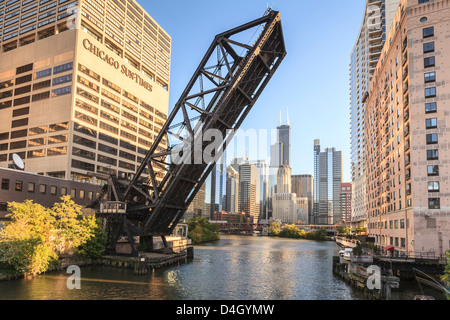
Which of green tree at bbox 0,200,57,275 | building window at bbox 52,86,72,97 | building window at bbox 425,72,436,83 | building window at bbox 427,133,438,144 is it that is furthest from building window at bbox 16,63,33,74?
building window at bbox 427,133,438,144

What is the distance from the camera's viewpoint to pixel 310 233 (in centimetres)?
15225

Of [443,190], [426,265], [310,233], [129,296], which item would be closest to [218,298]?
[129,296]

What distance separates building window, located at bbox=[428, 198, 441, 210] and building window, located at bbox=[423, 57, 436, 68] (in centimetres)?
1641

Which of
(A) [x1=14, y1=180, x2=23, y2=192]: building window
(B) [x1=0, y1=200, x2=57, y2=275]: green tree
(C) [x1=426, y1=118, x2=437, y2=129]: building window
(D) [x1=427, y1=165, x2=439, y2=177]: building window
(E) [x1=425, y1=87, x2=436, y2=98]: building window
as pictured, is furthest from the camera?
(A) [x1=14, y1=180, x2=23, y2=192]: building window

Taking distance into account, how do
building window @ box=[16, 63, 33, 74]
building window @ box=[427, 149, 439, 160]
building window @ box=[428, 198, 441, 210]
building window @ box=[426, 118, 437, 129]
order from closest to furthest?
1. building window @ box=[428, 198, 441, 210]
2. building window @ box=[427, 149, 439, 160]
3. building window @ box=[426, 118, 437, 129]
4. building window @ box=[16, 63, 33, 74]

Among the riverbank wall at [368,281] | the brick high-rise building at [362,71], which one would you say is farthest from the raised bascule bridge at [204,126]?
the brick high-rise building at [362,71]

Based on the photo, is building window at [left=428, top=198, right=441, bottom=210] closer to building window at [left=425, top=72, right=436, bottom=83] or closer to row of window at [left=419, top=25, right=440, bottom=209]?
row of window at [left=419, top=25, right=440, bottom=209]

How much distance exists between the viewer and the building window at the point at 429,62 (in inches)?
1777

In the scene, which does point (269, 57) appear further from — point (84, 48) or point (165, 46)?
point (165, 46)

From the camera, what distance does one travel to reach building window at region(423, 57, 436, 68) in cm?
4512

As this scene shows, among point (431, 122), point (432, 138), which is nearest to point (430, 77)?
point (431, 122)

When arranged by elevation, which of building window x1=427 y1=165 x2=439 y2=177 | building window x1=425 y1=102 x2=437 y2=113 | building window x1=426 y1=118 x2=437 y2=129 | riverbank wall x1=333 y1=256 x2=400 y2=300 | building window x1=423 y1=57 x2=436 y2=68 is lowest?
riverbank wall x1=333 y1=256 x2=400 y2=300

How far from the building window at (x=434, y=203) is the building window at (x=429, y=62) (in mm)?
16412

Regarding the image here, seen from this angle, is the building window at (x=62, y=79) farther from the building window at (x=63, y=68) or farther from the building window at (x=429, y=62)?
A: the building window at (x=429, y=62)
